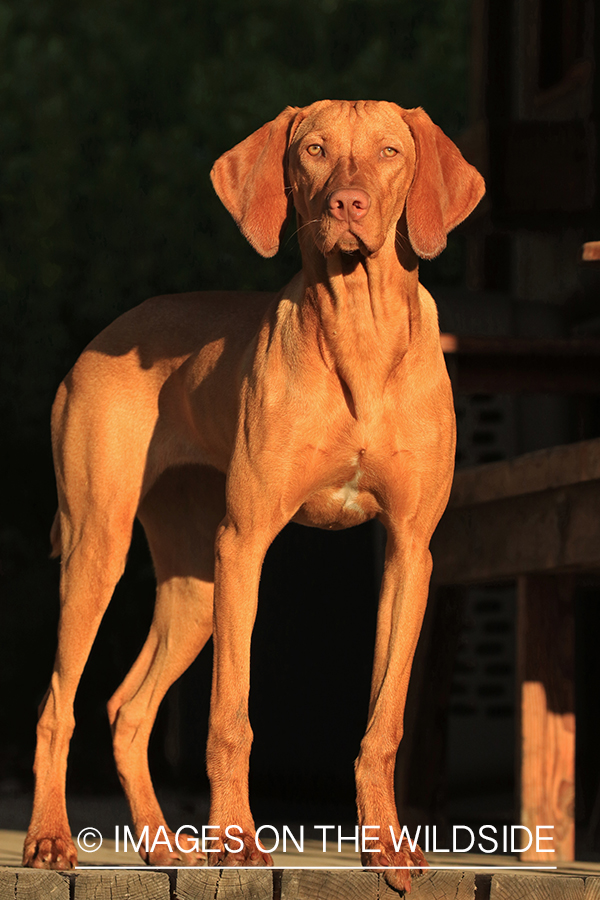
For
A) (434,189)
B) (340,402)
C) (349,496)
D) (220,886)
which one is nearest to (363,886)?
(220,886)

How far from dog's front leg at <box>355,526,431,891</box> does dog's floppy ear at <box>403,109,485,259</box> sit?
916 mm

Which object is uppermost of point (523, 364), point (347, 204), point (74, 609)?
point (347, 204)

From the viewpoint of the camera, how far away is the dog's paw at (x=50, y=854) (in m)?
5.06

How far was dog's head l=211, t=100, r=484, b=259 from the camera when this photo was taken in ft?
15.1

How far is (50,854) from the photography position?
5.09 meters

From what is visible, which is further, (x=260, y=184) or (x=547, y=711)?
(x=547, y=711)

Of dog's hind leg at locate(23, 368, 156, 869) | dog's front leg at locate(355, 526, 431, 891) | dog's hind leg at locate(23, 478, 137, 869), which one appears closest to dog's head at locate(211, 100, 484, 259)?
dog's front leg at locate(355, 526, 431, 891)

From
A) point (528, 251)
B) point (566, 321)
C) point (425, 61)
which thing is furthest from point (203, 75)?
point (566, 321)

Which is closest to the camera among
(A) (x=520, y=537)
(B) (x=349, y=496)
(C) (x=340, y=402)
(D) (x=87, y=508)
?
(C) (x=340, y=402)

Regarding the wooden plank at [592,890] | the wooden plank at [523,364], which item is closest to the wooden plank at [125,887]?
the wooden plank at [592,890]

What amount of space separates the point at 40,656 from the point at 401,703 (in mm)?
6655

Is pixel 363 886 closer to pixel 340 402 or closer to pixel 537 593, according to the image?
pixel 340 402

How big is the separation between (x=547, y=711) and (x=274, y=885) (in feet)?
7.59

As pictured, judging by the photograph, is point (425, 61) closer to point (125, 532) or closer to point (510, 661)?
point (510, 661)
